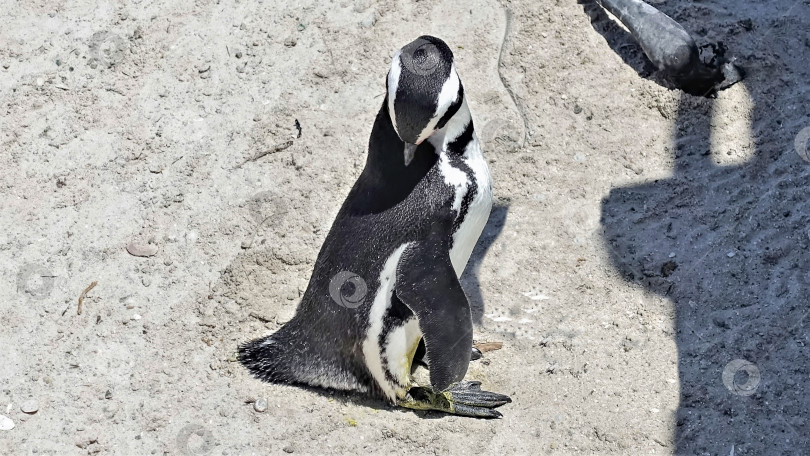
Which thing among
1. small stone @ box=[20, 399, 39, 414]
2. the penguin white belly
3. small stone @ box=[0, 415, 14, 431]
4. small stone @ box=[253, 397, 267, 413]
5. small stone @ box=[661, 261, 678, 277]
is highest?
the penguin white belly

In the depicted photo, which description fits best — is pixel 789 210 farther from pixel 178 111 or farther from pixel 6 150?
pixel 6 150

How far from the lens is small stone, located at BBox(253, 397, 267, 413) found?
2.73 metres

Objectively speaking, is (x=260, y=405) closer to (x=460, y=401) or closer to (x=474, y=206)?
(x=460, y=401)

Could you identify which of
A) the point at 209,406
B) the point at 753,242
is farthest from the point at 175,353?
the point at 753,242

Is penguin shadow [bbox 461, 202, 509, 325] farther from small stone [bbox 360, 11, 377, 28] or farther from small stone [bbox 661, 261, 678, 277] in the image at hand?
small stone [bbox 360, 11, 377, 28]

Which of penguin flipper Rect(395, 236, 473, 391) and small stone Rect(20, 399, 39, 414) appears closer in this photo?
penguin flipper Rect(395, 236, 473, 391)

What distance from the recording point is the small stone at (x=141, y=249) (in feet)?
10.3

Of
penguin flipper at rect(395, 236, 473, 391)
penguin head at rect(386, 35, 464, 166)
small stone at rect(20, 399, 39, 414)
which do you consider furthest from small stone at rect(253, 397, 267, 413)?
penguin head at rect(386, 35, 464, 166)

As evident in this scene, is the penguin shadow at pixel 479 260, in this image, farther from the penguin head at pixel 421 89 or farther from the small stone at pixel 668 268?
the penguin head at pixel 421 89

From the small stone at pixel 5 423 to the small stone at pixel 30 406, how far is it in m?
0.05

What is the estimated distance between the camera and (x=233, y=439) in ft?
8.68

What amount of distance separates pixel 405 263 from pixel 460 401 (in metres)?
0.49

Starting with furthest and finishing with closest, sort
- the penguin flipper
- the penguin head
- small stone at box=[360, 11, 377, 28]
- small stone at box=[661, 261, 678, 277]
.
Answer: small stone at box=[360, 11, 377, 28]
small stone at box=[661, 261, 678, 277]
the penguin flipper
the penguin head

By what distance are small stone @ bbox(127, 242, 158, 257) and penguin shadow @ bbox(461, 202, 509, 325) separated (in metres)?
1.09
